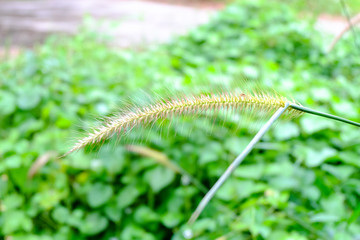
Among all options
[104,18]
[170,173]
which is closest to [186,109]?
[170,173]

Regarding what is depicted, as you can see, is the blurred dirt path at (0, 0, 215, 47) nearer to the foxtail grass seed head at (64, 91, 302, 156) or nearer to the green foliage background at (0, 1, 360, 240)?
the green foliage background at (0, 1, 360, 240)

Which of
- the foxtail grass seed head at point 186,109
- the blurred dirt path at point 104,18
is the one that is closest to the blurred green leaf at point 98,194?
the foxtail grass seed head at point 186,109

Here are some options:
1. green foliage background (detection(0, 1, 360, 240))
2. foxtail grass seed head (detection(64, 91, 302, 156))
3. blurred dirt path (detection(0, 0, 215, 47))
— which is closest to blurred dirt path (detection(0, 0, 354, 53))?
blurred dirt path (detection(0, 0, 215, 47))

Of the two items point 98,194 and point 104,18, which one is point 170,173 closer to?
point 98,194

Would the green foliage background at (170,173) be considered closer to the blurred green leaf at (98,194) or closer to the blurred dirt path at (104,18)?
the blurred green leaf at (98,194)

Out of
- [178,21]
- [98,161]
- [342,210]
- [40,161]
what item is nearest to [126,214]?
[98,161]

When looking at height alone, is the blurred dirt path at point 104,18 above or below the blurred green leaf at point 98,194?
below
